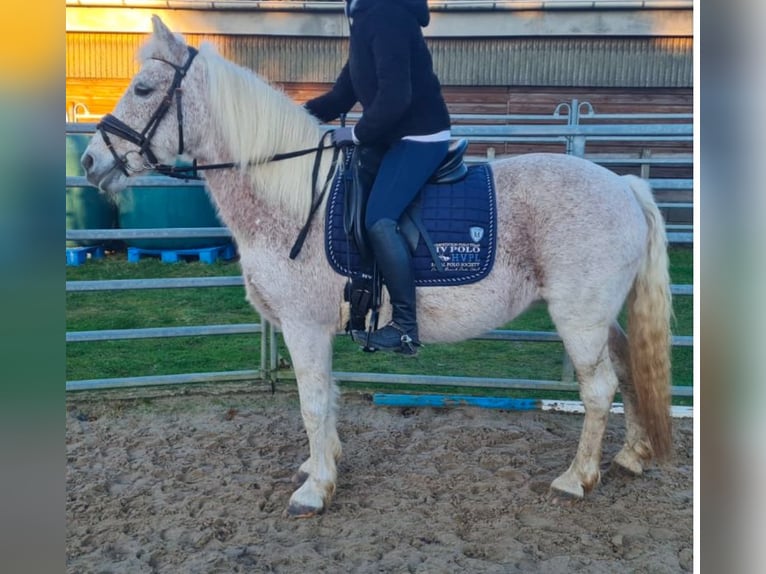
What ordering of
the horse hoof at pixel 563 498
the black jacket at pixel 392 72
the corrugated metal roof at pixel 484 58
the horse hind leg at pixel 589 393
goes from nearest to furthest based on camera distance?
the black jacket at pixel 392 72 → the horse hind leg at pixel 589 393 → the horse hoof at pixel 563 498 → the corrugated metal roof at pixel 484 58

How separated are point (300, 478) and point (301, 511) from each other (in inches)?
13.1

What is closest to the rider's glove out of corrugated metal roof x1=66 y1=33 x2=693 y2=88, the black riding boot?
the black riding boot

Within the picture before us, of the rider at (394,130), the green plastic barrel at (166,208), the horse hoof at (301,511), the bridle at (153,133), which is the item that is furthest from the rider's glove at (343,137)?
the green plastic barrel at (166,208)

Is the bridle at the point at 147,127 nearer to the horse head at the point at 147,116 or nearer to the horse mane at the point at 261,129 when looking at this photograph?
the horse head at the point at 147,116

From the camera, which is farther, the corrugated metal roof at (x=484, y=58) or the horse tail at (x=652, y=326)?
the corrugated metal roof at (x=484, y=58)

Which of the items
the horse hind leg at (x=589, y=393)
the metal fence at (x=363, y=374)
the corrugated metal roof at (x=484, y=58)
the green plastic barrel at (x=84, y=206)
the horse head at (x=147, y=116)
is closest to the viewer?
the horse head at (x=147, y=116)

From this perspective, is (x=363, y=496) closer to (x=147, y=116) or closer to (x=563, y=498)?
(x=563, y=498)

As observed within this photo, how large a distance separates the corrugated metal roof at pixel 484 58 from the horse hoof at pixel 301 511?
3.32 meters

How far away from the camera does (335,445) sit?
3.56 m

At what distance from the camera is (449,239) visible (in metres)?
3.03

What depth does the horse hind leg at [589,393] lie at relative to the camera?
3.15 metres
